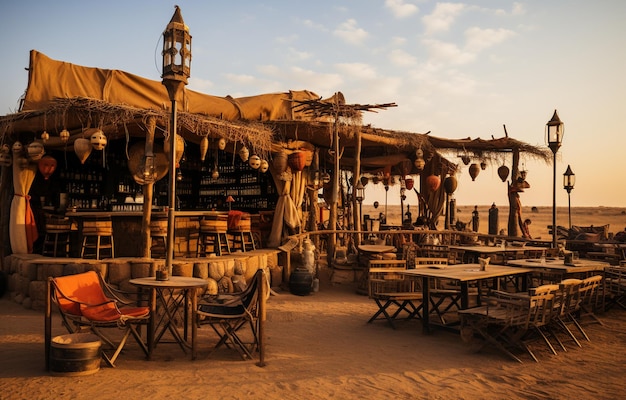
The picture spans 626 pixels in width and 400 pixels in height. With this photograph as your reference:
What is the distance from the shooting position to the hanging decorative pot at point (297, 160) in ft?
34.7

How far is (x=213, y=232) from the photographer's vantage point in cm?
922

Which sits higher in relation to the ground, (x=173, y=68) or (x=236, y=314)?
(x=173, y=68)

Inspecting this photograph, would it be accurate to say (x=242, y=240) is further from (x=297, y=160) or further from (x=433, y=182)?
(x=433, y=182)

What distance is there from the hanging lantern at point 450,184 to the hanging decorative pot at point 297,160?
16.4 feet

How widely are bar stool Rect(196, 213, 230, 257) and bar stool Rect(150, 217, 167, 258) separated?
0.72 m

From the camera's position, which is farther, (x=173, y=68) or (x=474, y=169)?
(x=474, y=169)

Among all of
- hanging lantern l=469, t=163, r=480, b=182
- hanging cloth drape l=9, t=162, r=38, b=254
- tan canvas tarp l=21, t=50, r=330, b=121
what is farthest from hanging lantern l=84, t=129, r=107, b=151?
hanging lantern l=469, t=163, r=480, b=182

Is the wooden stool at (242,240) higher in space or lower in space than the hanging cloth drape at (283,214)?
lower

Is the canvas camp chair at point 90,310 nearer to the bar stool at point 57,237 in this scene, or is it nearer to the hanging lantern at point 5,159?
the bar stool at point 57,237

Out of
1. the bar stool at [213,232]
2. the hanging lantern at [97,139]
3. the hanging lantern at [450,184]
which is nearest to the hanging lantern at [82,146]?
the hanging lantern at [97,139]

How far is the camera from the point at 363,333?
655 centimetres

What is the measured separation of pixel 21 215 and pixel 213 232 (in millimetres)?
3597

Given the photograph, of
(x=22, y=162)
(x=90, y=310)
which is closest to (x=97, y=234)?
(x=22, y=162)

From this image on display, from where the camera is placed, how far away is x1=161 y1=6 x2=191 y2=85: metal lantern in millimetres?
5555
